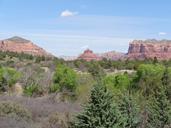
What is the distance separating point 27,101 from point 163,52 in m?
125

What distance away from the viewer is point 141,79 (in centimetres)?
5534

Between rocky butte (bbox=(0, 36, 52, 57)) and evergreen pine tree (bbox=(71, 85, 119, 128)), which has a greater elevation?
rocky butte (bbox=(0, 36, 52, 57))

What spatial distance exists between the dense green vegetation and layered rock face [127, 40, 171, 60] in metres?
69.3

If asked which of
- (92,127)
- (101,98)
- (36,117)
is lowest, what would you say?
(36,117)

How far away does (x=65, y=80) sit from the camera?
60.3 metres

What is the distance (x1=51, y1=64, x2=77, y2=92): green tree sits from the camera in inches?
2338

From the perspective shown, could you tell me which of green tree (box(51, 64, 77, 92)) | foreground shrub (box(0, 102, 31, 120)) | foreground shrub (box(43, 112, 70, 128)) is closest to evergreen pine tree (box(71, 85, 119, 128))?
foreground shrub (box(43, 112, 70, 128))

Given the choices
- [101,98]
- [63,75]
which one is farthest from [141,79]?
[101,98]

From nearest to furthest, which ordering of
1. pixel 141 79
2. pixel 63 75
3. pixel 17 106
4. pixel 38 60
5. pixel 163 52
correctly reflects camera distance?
pixel 17 106 < pixel 141 79 < pixel 63 75 < pixel 38 60 < pixel 163 52

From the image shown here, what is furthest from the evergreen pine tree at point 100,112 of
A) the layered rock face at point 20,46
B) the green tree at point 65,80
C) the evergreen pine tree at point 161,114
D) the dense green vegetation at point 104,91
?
the layered rock face at point 20,46

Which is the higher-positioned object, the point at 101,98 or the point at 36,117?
the point at 101,98

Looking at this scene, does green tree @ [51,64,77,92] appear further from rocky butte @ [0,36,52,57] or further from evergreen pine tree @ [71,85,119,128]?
rocky butte @ [0,36,52,57]

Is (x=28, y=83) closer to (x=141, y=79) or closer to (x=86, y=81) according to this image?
(x=86, y=81)

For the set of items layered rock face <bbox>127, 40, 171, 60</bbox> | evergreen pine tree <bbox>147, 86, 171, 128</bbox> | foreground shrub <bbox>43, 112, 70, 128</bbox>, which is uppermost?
layered rock face <bbox>127, 40, 171, 60</bbox>
